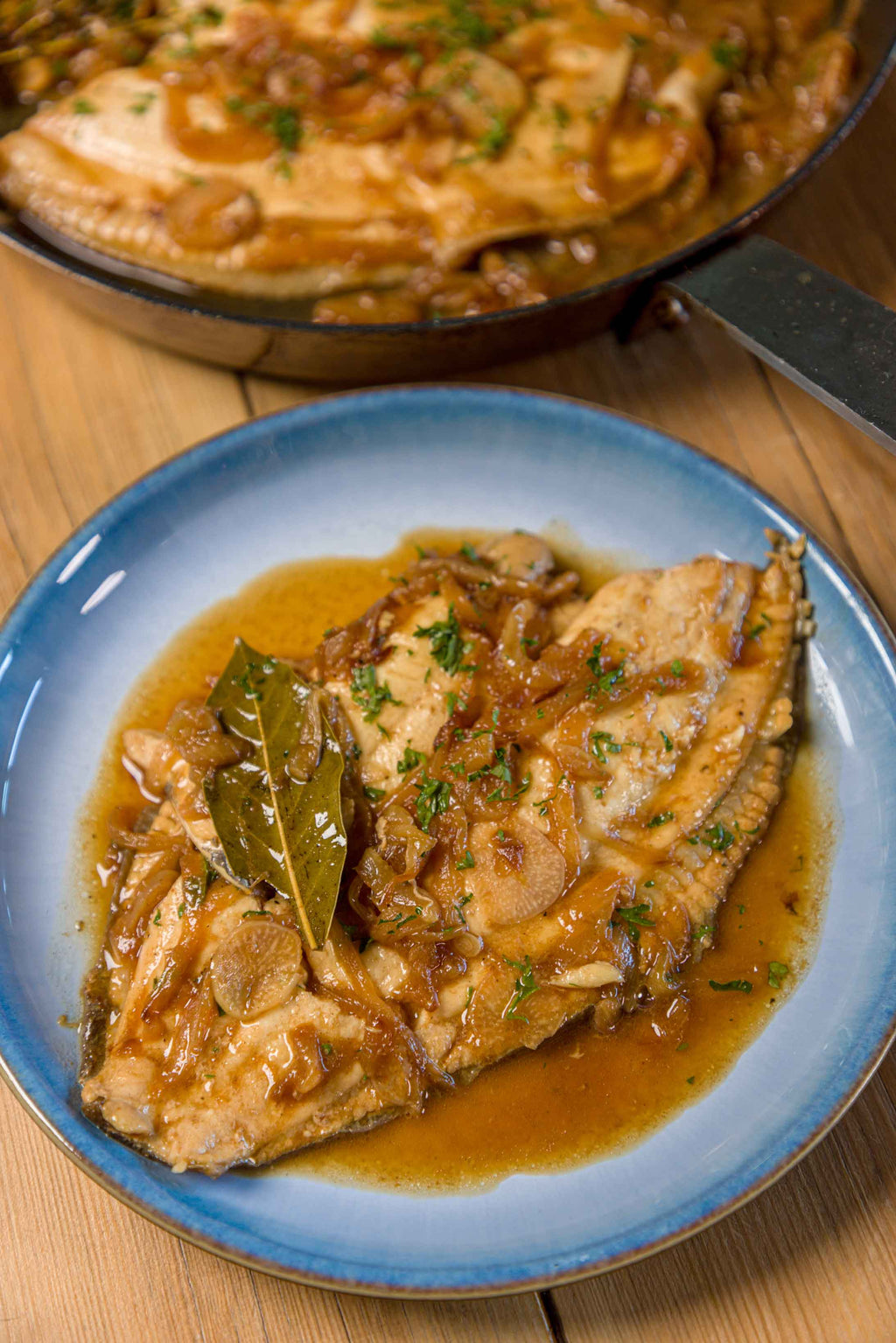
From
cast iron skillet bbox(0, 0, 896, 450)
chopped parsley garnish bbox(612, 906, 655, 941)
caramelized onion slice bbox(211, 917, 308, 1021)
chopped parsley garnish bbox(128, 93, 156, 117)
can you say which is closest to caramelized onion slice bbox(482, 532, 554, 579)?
cast iron skillet bbox(0, 0, 896, 450)

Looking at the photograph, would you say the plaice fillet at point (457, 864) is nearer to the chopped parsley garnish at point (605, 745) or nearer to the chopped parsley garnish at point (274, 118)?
the chopped parsley garnish at point (605, 745)

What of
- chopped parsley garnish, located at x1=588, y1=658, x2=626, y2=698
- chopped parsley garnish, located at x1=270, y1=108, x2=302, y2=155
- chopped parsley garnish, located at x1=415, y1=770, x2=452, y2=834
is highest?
chopped parsley garnish, located at x1=270, y1=108, x2=302, y2=155

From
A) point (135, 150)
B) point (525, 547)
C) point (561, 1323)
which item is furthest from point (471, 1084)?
point (135, 150)

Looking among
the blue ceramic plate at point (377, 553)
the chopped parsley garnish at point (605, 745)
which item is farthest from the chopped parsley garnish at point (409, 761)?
the blue ceramic plate at point (377, 553)

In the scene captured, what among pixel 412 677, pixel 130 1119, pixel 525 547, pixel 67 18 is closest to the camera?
pixel 130 1119

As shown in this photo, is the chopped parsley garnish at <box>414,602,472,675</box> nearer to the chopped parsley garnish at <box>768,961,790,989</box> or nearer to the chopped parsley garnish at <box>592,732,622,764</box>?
the chopped parsley garnish at <box>592,732,622,764</box>

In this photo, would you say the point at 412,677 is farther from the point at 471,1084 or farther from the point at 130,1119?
the point at 130,1119

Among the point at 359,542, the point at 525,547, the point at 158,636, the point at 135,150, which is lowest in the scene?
the point at 158,636
